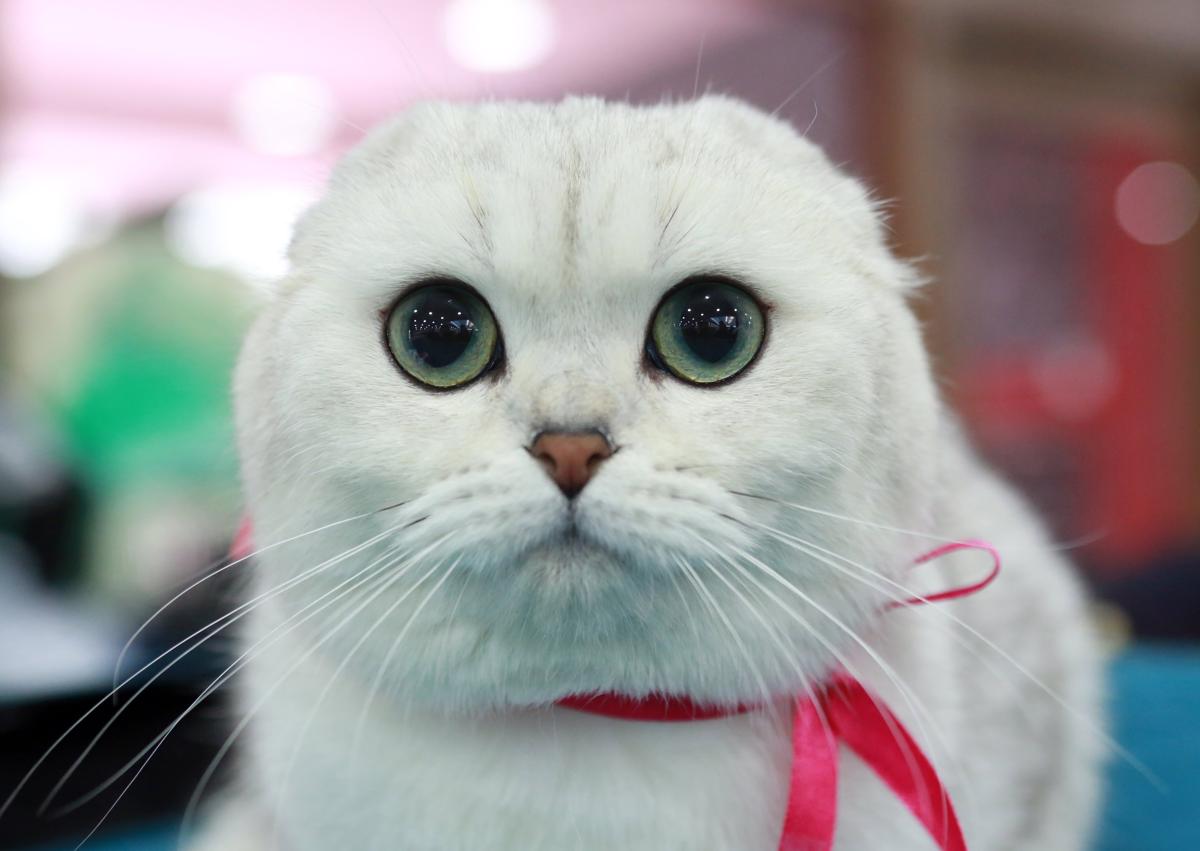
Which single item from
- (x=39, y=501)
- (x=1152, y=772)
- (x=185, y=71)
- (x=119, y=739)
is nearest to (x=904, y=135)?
(x=185, y=71)

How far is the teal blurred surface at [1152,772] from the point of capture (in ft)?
3.09

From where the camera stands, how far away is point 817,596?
52 cm

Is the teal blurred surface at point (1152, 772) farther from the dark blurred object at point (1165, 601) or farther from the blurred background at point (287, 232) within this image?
the dark blurred object at point (1165, 601)

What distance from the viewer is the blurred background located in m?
1.06

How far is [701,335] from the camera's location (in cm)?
51

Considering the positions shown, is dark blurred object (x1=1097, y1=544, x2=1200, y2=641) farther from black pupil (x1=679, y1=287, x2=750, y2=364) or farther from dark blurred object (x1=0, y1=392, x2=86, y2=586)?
dark blurred object (x1=0, y1=392, x2=86, y2=586)

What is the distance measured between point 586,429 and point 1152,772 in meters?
0.86

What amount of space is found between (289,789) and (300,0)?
1772mm

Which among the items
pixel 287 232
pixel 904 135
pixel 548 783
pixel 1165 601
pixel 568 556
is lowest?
pixel 1165 601

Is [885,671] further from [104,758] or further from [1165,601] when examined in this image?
[1165,601]

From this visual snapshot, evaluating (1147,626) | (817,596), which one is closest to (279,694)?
(817,596)

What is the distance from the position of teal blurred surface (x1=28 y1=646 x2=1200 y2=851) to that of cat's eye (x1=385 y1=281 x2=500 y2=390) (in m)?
0.69

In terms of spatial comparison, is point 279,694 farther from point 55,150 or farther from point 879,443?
point 55,150

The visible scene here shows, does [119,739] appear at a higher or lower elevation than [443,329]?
lower
